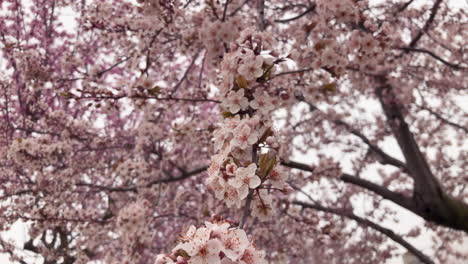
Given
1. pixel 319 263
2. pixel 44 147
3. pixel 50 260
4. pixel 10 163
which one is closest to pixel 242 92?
pixel 44 147

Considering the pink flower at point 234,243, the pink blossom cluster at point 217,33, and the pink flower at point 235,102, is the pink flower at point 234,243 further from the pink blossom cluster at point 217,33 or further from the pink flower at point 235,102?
the pink blossom cluster at point 217,33

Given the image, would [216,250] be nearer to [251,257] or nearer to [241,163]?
[251,257]

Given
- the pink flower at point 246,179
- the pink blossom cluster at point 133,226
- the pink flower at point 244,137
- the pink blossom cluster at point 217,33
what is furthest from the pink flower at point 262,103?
the pink blossom cluster at point 133,226

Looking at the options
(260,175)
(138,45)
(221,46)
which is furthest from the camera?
(138,45)

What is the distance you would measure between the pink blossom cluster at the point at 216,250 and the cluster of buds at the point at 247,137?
26 cm

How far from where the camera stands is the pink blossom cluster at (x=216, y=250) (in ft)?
4.10

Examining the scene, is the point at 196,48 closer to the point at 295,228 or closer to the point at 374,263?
the point at 295,228

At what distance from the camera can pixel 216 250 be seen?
1.26 m

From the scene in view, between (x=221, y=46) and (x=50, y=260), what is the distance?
Result: 608 centimetres

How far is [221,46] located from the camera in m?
3.67

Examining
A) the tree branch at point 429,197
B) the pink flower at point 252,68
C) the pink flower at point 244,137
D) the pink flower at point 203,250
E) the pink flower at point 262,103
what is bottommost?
the pink flower at point 203,250

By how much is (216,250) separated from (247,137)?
0.56m

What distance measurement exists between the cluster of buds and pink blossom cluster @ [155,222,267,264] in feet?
0.84

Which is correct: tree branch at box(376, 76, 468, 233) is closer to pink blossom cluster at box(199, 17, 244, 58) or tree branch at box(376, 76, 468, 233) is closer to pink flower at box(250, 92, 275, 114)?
pink blossom cluster at box(199, 17, 244, 58)
